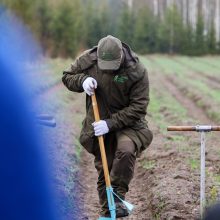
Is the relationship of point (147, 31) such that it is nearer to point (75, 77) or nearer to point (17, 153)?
point (75, 77)

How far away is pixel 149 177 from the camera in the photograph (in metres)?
8.55

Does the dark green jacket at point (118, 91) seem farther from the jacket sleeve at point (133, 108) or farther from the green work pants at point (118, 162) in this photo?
the green work pants at point (118, 162)

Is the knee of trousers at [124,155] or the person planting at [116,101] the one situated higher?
the person planting at [116,101]

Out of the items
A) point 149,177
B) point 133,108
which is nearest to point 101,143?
point 133,108

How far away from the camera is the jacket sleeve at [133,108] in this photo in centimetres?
575

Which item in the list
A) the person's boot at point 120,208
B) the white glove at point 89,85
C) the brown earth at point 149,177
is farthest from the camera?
the brown earth at point 149,177

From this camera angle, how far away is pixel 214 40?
61.8 metres

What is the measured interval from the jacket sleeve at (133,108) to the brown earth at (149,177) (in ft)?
4.31

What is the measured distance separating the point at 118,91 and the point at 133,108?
22 cm

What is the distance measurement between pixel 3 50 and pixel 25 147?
1.66 feet

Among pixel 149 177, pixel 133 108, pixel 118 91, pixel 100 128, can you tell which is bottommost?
pixel 149 177

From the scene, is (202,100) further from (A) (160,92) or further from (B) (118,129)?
(B) (118,129)

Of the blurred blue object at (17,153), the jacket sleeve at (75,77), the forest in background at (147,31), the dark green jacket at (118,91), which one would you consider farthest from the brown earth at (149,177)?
the forest in background at (147,31)

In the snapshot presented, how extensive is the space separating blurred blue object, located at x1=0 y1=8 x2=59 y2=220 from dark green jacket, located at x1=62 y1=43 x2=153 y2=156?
2589mm
